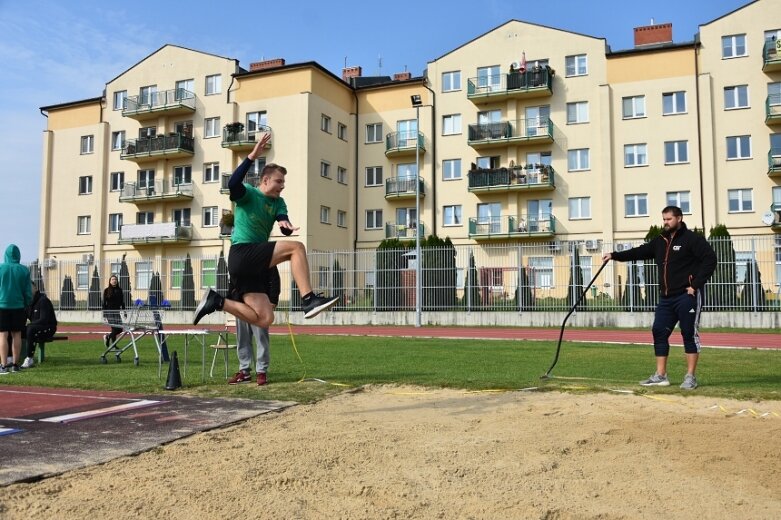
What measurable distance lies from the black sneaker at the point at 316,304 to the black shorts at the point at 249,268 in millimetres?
596

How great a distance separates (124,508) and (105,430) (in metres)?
2.30

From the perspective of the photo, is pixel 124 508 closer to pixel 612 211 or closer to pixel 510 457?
pixel 510 457

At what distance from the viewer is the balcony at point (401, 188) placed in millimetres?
44469

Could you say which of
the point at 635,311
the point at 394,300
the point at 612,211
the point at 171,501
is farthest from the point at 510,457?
the point at 612,211

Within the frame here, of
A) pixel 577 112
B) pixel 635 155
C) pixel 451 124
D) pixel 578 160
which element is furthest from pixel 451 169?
pixel 635 155

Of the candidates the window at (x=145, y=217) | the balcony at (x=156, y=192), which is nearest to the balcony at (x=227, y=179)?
the balcony at (x=156, y=192)

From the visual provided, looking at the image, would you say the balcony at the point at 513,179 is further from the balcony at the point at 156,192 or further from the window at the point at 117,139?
the window at the point at 117,139

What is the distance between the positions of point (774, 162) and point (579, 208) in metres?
10.6

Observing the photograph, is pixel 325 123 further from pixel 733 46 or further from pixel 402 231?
pixel 733 46

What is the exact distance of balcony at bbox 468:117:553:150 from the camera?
4131 centimetres

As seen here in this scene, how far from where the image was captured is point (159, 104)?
155 feet

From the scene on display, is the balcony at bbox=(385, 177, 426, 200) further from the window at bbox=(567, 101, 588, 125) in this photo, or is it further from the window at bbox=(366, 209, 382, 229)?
the window at bbox=(567, 101, 588, 125)

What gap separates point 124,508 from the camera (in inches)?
141

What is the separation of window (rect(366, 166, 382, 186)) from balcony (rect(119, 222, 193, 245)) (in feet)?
41.8
